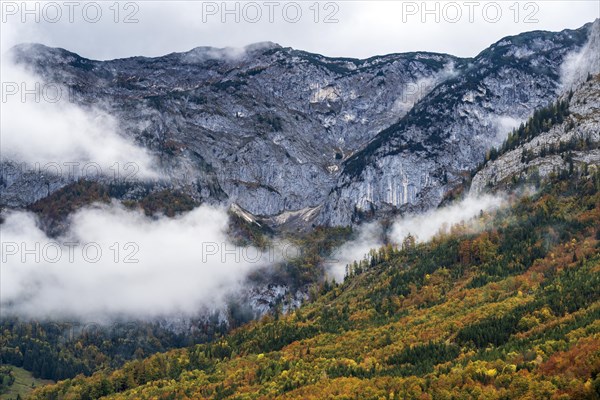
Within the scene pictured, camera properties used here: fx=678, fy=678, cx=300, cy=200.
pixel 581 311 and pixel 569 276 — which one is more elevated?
pixel 569 276

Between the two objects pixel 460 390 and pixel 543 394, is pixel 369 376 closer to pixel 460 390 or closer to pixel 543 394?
pixel 460 390

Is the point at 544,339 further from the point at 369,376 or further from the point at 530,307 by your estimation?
the point at 369,376

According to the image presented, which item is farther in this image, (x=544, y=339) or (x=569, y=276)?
(x=569, y=276)

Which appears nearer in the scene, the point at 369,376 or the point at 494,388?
the point at 494,388

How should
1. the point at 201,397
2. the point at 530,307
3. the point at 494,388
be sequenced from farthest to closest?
the point at 201,397 < the point at 530,307 < the point at 494,388

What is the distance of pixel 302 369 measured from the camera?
182m

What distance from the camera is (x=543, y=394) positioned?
12038 centimetres

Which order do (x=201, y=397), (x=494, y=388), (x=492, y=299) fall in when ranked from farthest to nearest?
(x=492, y=299) → (x=201, y=397) → (x=494, y=388)

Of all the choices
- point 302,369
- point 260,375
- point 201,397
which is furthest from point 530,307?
point 201,397

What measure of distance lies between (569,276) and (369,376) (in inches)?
2720

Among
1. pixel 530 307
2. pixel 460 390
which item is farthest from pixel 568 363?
pixel 530 307

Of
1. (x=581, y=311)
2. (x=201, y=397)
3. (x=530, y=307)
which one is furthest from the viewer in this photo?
(x=201, y=397)

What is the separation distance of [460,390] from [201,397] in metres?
80.1

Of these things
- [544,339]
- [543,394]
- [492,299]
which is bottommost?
[543,394]
